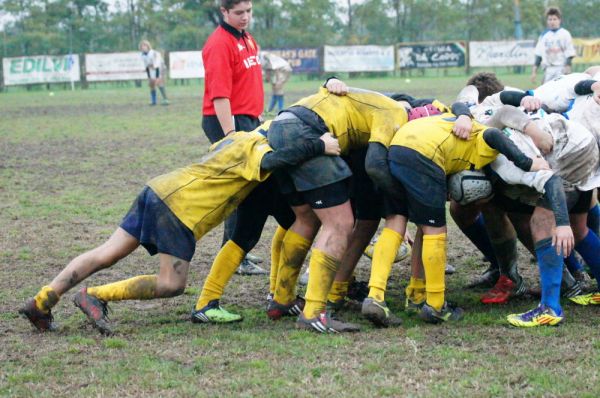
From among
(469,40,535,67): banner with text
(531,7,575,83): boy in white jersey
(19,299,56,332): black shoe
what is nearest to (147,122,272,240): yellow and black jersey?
(19,299,56,332): black shoe

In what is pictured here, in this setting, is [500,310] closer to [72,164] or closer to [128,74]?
[72,164]

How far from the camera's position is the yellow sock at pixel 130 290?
18.4 feet

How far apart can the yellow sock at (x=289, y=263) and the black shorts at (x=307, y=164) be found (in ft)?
1.53

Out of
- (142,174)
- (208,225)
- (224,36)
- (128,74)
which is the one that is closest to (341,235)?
(208,225)

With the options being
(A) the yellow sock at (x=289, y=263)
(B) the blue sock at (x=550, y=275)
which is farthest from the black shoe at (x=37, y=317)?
(B) the blue sock at (x=550, y=275)

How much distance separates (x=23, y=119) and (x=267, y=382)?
19833 millimetres

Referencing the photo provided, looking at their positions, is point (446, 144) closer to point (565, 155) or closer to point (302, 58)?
point (565, 155)

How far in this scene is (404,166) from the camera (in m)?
5.62

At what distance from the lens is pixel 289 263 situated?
601 cm

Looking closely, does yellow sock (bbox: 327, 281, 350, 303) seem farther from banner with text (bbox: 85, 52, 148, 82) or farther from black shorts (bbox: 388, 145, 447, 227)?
banner with text (bbox: 85, 52, 148, 82)

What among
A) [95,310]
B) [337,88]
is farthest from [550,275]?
[95,310]

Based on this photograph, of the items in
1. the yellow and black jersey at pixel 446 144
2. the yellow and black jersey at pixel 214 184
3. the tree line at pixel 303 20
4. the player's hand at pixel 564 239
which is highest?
the tree line at pixel 303 20

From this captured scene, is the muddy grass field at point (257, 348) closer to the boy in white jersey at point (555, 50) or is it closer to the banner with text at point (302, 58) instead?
the boy in white jersey at point (555, 50)

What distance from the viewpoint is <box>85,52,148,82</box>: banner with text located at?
1615 inches
